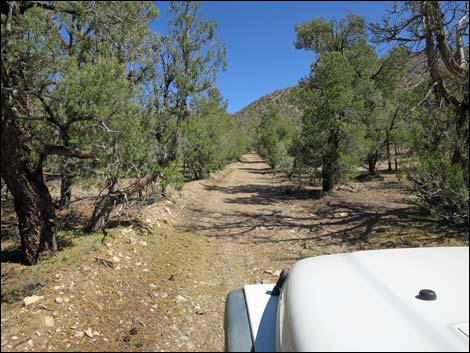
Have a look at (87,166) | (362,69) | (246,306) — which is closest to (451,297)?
(246,306)

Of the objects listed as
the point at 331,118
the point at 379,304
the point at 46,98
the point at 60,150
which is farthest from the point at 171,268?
the point at 331,118

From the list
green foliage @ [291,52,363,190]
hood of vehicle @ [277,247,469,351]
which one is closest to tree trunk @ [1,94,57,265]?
hood of vehicle @ [277,247,469,351]

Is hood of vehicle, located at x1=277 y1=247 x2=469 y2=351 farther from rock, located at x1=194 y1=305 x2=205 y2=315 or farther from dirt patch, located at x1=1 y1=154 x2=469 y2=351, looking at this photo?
rock, located at x1=194 y1=305 x2=205 y2=315

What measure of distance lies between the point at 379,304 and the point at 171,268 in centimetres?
441

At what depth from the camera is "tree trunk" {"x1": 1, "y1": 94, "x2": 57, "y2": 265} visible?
412cm

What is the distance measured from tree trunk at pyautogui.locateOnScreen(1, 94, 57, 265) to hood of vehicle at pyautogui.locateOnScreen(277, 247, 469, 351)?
4.01 meters

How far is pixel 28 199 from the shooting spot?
446cm

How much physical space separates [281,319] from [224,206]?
9958mm

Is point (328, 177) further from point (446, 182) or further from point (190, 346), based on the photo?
point (190, 346)

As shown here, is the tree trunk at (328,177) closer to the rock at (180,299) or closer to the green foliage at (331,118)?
the green foliage at (331,118)

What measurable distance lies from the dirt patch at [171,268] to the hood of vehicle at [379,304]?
2076 millimetres

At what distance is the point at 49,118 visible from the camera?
→ 4535mm

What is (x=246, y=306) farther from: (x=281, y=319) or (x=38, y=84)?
(x=38, y=84)

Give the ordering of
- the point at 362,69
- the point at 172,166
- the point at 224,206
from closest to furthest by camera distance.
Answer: the point at 172,166, the point at 224,206, the point at 362,69
